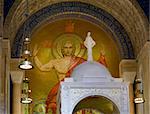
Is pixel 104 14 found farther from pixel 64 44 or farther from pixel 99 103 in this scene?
pixel 99 103

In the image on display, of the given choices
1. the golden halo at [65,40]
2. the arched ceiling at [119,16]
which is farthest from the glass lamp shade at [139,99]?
the golden halo at [65,40]

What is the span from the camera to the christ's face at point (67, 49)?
23.0 metres

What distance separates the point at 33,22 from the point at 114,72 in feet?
12.3

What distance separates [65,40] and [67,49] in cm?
38

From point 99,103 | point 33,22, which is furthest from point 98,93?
point 33,22

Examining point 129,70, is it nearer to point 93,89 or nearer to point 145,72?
point 145,72

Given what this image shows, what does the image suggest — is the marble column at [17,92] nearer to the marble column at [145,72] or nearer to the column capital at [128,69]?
the column capital at [128,69]

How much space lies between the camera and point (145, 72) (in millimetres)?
19672

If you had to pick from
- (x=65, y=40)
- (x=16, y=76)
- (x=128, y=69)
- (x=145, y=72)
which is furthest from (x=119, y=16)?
(x=16, y=76)

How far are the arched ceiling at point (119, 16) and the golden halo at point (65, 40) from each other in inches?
64.8

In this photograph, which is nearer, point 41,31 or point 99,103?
point 99,103

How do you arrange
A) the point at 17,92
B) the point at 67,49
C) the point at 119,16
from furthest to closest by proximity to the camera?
the point at 67,49, the point at 119,16, the point at 17,92

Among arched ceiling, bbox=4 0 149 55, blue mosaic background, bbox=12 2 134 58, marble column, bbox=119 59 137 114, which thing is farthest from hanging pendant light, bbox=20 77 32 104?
marble column, bbox=119 59 137 114

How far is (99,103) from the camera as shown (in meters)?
14.9
